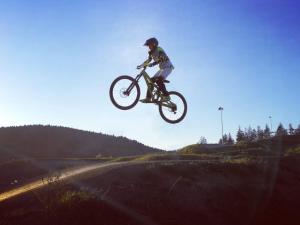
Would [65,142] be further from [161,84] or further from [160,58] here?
[160,58]

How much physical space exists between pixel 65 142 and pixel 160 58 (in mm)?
89574

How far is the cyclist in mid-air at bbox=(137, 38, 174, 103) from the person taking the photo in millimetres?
21703

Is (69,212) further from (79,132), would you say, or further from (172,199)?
(79,132)

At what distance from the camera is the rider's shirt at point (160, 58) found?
2198 cm

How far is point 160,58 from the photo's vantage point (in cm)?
2230

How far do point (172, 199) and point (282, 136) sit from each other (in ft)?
224

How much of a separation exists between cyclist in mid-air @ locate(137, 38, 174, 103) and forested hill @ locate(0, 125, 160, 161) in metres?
78.7

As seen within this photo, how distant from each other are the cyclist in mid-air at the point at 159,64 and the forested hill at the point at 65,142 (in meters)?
78.7

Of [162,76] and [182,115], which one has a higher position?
[162,76]

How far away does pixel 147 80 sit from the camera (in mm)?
22922

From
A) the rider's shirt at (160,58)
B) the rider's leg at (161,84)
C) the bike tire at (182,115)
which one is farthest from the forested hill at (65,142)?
the rider's shirt at (160,58)

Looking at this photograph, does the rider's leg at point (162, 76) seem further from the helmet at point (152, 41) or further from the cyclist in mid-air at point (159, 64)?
the helmet at point (152, 41)

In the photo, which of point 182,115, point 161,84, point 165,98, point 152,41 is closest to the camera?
point 152,41

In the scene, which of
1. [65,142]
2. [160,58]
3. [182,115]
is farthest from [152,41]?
[65,142]
